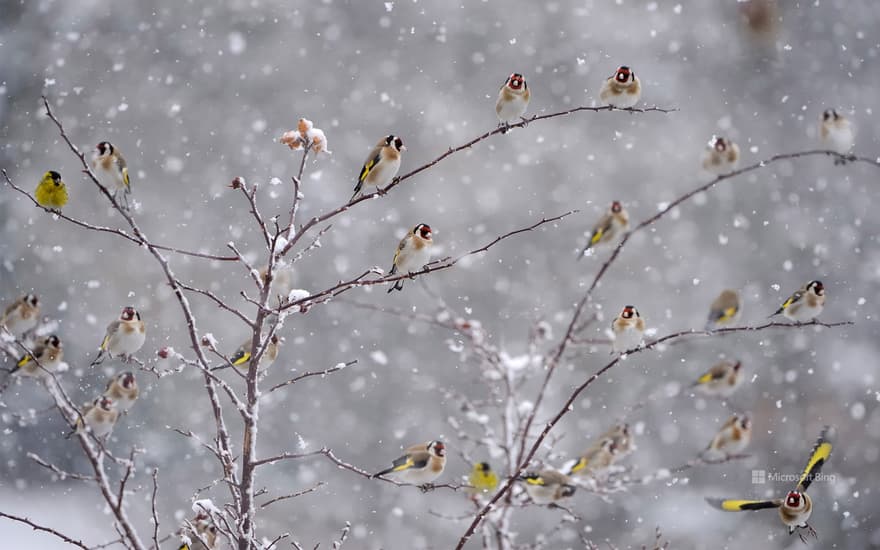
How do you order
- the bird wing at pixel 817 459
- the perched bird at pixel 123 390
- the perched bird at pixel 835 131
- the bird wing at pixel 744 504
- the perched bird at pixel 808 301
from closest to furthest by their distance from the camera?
the bird wing at pixel 744 504 < the bird wing at pixel 817 459 < the perched bird at pixel 123 390 < the perched bird at pixel 808 301 < the perched bird at pixel 835 131

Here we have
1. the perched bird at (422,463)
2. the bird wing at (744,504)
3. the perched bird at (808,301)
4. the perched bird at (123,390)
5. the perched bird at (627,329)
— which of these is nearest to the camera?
the bird wing at (744,504)

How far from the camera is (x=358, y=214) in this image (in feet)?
52.6

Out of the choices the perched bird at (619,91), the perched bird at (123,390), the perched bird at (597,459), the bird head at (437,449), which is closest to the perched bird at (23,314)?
the perched bird at (123,390)

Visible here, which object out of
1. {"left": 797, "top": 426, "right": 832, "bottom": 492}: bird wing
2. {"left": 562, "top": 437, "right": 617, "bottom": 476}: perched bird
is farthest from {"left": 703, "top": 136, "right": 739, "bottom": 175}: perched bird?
{"left": 797, "top": 426, "right": 832, "bottom": 492}: bird wing

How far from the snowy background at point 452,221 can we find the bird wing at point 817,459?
9884mm

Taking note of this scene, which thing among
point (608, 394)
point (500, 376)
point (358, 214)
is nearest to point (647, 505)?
point (608, 394)

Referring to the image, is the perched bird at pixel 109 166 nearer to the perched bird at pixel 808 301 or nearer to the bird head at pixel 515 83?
the bird head at pixel 515 83

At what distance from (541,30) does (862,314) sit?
898cm

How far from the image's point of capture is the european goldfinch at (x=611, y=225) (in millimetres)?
6230

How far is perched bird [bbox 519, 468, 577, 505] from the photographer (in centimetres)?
426

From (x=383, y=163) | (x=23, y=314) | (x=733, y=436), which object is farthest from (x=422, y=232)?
(x=733, y=436)

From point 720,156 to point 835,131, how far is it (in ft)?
2.50

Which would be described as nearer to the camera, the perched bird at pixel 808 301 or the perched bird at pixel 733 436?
the perched bird at pixel 808 301

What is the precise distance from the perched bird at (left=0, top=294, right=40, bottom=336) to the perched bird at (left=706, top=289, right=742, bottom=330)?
14.0ft
